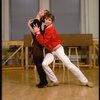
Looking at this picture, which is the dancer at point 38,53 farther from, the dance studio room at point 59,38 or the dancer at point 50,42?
the dance studio room at point 59,38

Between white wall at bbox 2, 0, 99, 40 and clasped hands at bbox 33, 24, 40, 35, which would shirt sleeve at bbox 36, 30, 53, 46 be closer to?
clasped hands at bbox 33, 24, 40, 35

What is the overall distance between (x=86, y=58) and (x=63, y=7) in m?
1.76

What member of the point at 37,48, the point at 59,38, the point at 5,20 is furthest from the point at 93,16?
the point at 37,48

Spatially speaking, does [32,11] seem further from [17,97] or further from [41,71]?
[17,97]

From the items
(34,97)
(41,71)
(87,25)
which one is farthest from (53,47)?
(87,25)

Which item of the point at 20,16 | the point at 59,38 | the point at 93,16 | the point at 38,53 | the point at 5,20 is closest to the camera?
the point at 38,53

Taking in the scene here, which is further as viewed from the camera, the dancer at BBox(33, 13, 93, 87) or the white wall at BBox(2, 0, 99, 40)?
the white wall at BBox(2, 0, 99, 40)

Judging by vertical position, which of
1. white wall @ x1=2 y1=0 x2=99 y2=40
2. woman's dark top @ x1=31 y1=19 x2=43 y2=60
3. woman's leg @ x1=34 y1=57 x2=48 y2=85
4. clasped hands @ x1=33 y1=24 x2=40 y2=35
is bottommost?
woman's leg @ x1=34 y1=57 x2=48 y2=85

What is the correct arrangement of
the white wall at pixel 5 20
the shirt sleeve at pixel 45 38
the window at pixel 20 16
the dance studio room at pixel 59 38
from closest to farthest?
the shirt sleeve at pixel 45 38
the dance studio room at pixel 59 38
the white wall at pixel 5 20
the window at pixel 20 16

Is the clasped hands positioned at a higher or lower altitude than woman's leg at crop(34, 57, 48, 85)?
higher

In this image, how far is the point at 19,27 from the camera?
8031mm

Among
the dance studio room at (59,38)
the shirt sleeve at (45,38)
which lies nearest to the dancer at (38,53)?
the shirt sleeve at (45,38)

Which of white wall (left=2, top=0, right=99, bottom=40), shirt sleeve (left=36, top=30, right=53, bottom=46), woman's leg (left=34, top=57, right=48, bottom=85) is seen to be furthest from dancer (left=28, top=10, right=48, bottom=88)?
white wall (left=2, top=0, right=99, bottom=40)

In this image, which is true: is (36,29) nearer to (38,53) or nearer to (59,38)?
(38,53)
